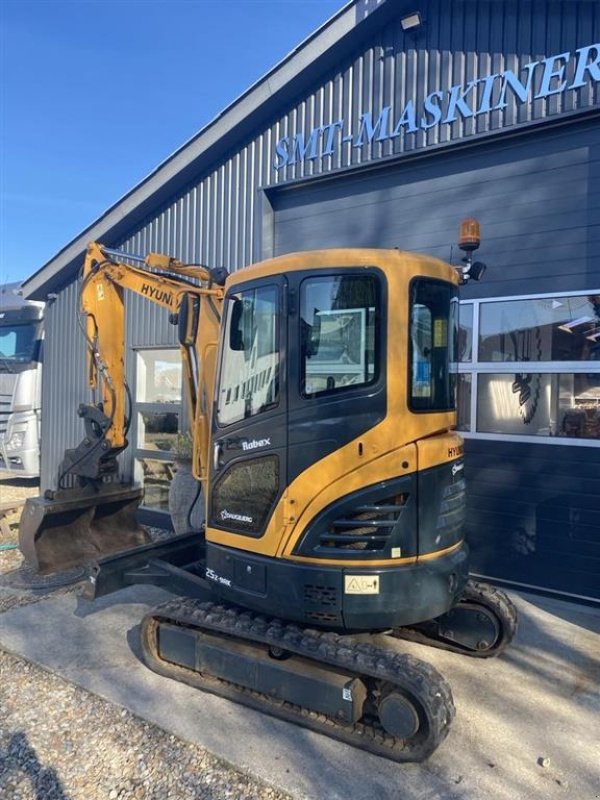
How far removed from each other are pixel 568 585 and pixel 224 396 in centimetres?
398

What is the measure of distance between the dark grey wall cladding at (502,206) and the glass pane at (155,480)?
416cm

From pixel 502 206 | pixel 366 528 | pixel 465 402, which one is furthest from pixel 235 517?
pixel 502 206

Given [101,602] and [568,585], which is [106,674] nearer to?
[101,602]

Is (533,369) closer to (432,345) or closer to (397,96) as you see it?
(432,345)

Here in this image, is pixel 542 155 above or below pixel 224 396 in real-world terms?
above

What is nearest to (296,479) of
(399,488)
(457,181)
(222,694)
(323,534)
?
(323,534)

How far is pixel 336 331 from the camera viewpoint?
11.7 ft

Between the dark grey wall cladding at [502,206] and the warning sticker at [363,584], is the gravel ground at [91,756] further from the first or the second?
the dark grey wall cladding at [502,206]

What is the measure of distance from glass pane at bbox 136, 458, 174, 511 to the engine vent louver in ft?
18.5

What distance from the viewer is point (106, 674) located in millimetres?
4238

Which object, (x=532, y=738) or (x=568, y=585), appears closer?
(x=532, y=738)

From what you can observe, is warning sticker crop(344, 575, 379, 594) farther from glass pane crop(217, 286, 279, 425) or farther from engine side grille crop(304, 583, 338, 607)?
glass pane crop(217, 286, 279, 425)

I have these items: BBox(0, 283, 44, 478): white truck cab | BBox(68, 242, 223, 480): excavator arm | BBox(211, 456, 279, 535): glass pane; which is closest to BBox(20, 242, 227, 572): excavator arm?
BBox(68, 242, 223, 480): excavator arm

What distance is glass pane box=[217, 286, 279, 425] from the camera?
370cm
